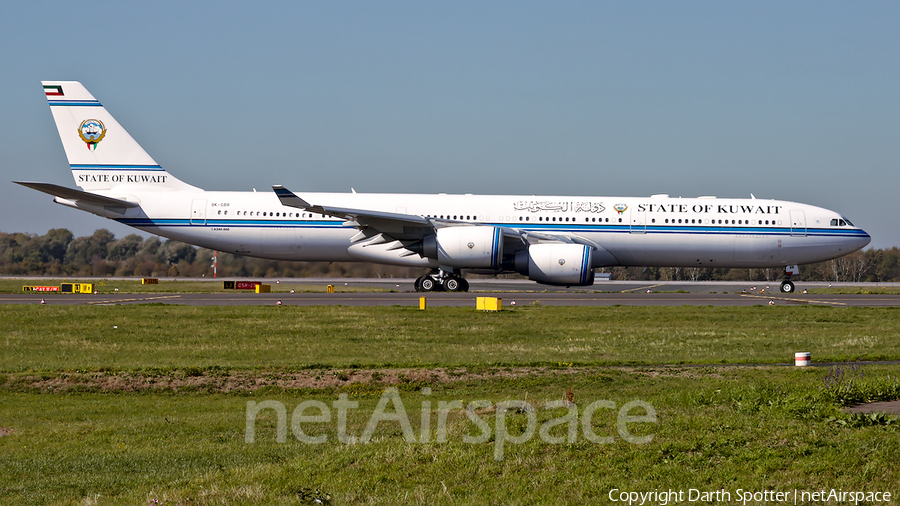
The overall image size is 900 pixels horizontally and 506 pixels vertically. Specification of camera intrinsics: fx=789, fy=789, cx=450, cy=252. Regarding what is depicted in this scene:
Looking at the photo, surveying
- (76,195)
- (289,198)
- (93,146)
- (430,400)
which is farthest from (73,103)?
(430,400)

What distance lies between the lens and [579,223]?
36812 millimetres

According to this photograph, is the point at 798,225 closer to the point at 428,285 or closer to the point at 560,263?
the point at 560,263

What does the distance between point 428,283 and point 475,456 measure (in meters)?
28.5

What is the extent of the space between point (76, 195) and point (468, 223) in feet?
58.5

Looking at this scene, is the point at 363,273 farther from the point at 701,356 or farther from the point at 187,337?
the point at 701,356

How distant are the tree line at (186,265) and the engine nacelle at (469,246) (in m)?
9.45

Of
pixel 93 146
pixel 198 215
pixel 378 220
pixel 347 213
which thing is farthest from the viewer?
pixel 93 146

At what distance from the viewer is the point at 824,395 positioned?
1080 centimetres

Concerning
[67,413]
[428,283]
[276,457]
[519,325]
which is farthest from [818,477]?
[428,283]

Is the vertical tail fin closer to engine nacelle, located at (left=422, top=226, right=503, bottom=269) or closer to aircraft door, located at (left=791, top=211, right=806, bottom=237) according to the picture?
engine nacelle, located at (left=422, top=226, right=503, bottom=269)

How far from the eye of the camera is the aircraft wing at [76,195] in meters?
33.4

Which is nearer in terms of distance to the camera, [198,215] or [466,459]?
[466,459]

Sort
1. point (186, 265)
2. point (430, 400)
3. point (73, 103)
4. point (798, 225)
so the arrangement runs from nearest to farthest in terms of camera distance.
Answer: point (430, 400), point (798, 225), point (73, 103), point (186, 265)

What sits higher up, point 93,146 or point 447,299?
point 93,146
